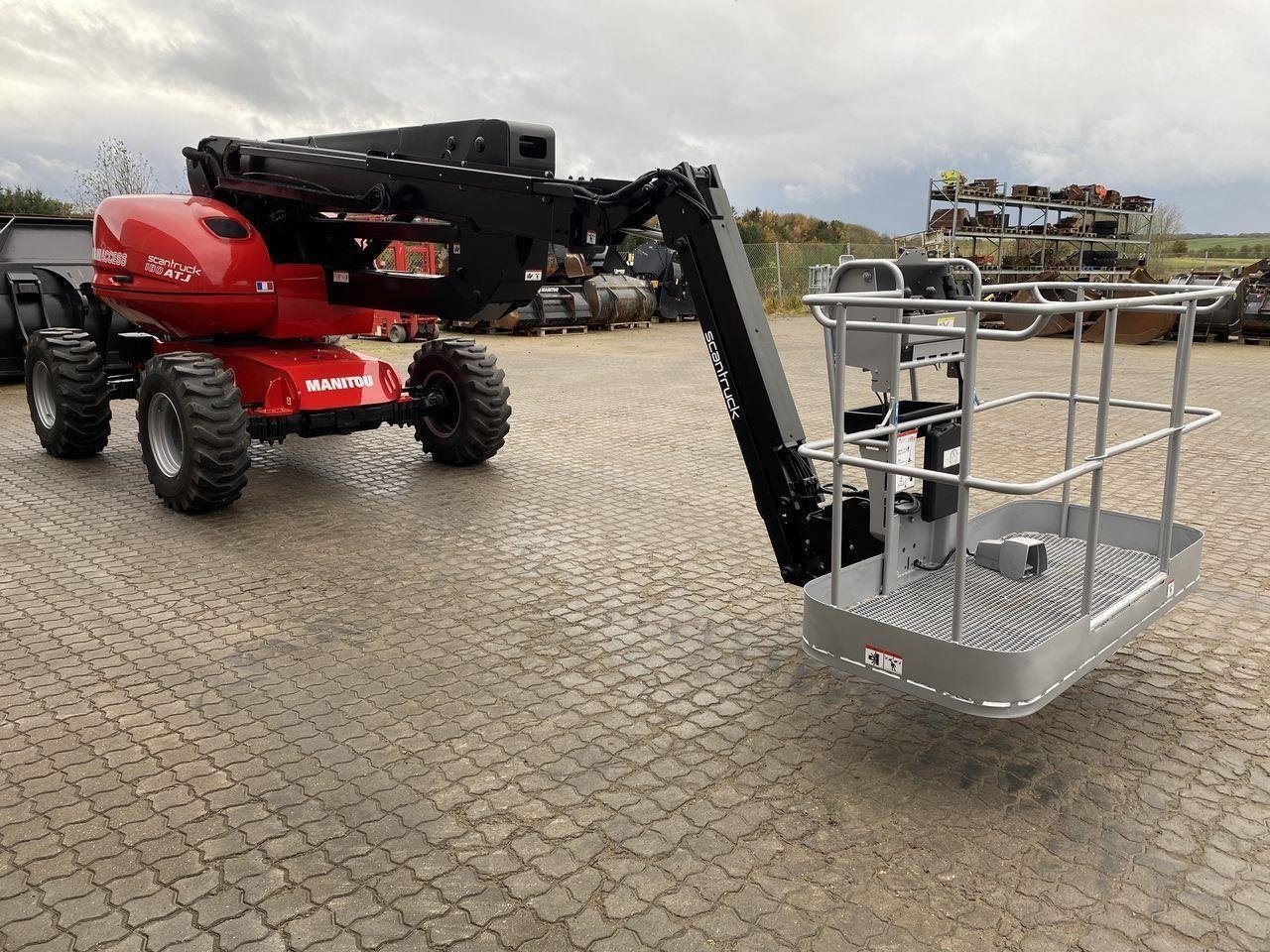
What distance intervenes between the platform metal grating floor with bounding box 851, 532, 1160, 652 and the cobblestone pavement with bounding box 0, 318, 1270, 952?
43 cm

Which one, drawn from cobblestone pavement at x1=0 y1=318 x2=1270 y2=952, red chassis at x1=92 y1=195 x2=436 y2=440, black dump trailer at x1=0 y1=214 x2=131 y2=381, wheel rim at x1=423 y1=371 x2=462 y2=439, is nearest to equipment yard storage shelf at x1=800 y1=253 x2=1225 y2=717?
cobblestone pavement at x1=0 y1=318 x2=1270 y2=952

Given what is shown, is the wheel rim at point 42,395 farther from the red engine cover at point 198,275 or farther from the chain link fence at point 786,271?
the chain link fence at point 786,271

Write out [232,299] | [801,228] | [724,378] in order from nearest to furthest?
1. [724,378]
2. [232,299]
3. [801,228]

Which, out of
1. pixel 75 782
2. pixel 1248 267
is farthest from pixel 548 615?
pixel 1248 267

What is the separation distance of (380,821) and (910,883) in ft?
5.50

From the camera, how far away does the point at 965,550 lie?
12.3 ft

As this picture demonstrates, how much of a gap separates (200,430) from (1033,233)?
29.3m

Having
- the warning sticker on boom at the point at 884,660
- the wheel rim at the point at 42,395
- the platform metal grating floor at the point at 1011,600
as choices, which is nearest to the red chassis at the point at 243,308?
the wheel rim at the point at 42,395

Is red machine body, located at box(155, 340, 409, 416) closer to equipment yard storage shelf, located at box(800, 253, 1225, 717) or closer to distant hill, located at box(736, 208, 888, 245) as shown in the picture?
equipment yard storage shelf, located at box(800, 253, 1225, 717)

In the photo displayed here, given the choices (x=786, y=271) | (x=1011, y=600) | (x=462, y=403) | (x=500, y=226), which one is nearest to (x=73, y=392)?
(x=462, y=403)

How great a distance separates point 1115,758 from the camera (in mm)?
3596

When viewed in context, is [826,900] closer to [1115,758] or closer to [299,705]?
[1115,758]

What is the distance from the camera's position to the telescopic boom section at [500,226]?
4.48 m

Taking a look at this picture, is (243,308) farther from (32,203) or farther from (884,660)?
(32,203)
